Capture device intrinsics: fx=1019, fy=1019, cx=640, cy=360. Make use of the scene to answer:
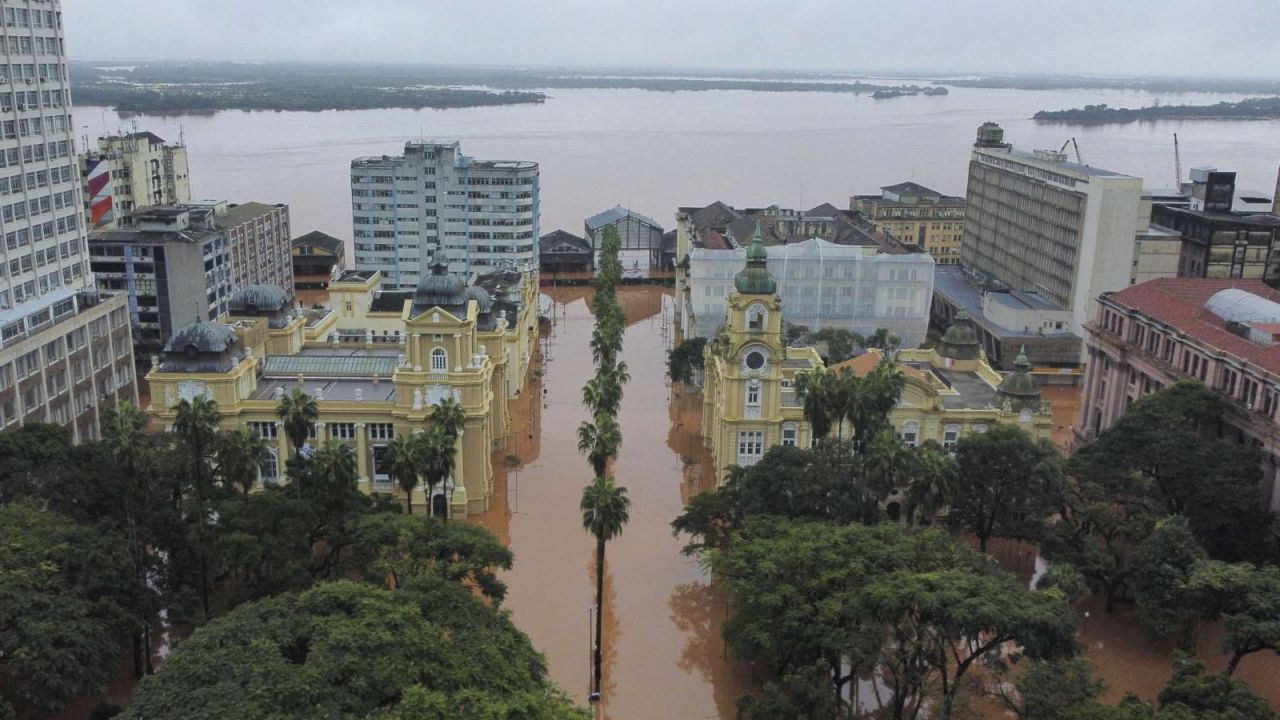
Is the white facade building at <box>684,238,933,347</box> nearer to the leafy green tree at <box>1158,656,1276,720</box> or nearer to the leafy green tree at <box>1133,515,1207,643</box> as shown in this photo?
the leafy green tree at <box>1133,515,1207,643</box>

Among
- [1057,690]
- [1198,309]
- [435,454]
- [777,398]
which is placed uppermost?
[1198,309]

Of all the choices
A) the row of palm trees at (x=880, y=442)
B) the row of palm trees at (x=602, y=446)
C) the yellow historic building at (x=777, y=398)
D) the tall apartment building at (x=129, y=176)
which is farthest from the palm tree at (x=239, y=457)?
the tall apartment building at (x=129, y=176)

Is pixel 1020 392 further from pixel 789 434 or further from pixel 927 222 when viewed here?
pixel 927 222

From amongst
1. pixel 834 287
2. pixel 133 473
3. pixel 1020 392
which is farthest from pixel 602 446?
pixel 834 287

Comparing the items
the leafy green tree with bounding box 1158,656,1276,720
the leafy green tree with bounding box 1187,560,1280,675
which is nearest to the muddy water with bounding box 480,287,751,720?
the leafy green tree with bounding box 1158,656,1276,720

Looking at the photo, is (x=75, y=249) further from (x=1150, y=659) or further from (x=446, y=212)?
(x=1150, y=659)

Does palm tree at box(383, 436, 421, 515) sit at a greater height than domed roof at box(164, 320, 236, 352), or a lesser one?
lesser
